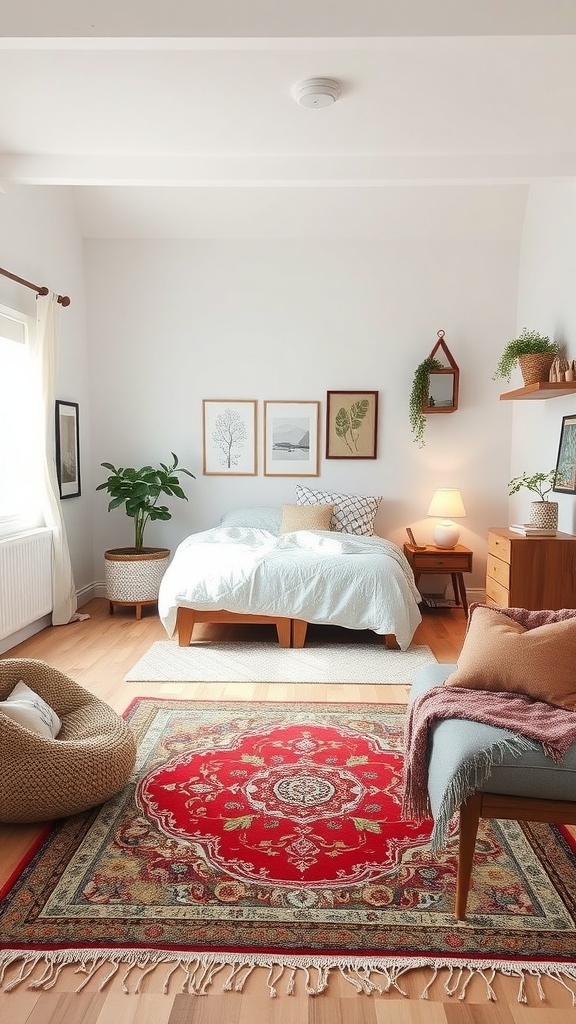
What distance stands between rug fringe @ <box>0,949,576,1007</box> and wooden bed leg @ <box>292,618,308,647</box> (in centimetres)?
290

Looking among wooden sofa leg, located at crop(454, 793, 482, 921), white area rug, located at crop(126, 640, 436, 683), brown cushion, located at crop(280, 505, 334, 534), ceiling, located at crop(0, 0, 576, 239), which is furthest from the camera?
brown cushion, located at crop(280, 505, 334, 534)

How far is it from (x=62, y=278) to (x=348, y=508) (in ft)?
9.12

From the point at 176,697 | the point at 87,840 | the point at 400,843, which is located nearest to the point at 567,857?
the point at 400,843

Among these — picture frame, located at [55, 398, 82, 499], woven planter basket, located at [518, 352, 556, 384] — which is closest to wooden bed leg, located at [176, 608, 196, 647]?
picture frame, located at [55, 398, 82, 499]

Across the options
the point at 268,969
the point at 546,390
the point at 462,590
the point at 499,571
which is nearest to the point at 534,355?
the point at 546,390

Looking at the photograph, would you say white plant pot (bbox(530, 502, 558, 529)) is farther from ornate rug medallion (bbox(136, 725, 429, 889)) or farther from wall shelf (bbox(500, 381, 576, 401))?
ornate rug medallion (bbox(136, 725, 429, 889))

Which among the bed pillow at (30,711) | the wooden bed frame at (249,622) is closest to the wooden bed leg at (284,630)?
the wooden bed frame at (249,622)

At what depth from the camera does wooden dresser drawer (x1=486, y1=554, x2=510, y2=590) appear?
443 cm

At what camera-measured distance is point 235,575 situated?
4.66 meters

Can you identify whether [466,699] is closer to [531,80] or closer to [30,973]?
[30,973]

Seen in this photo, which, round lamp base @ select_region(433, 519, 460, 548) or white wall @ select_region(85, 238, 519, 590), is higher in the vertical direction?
white wall @ select_region(85, 238, 519, 590)

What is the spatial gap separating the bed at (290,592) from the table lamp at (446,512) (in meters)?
1.05

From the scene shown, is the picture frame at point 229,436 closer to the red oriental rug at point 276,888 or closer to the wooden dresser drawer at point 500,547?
the wooden dresser drawer at point 500,547

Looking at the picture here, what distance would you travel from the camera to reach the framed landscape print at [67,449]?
5562mm
